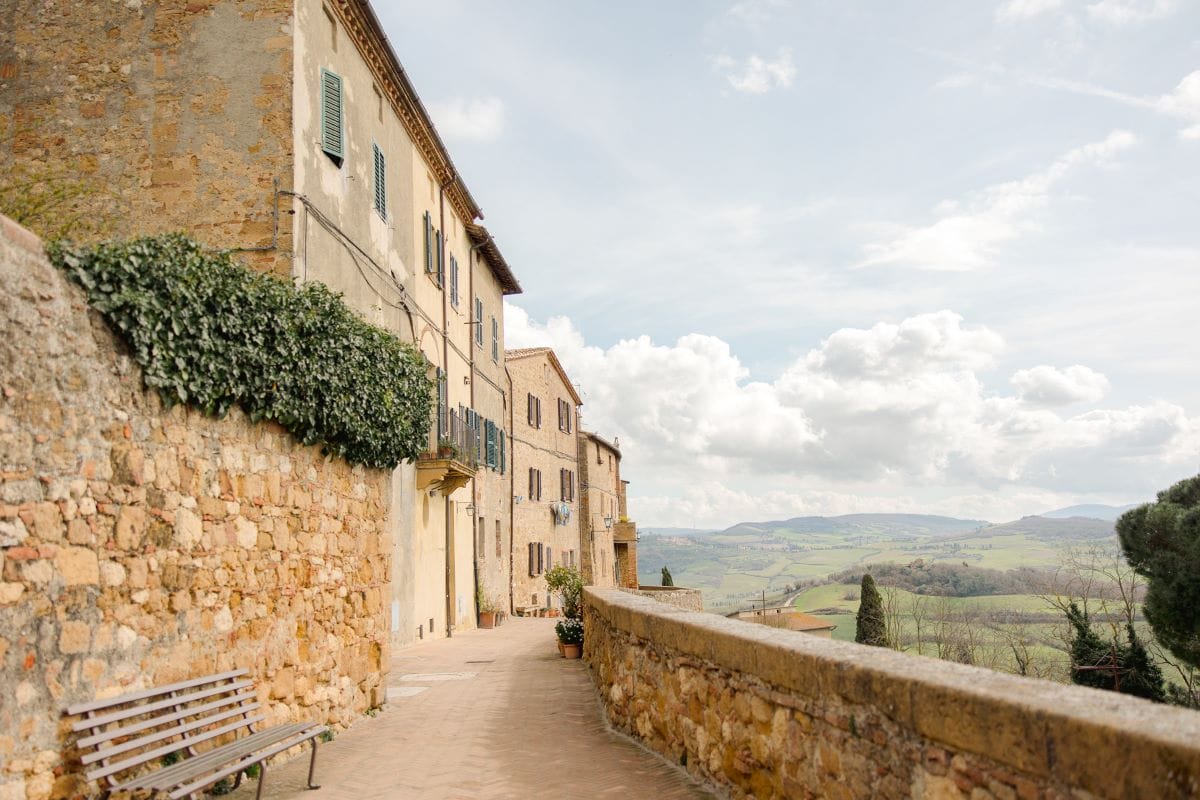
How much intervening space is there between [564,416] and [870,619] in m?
15.1

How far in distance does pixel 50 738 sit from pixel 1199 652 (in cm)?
3043

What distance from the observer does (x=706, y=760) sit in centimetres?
597

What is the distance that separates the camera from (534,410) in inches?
1334

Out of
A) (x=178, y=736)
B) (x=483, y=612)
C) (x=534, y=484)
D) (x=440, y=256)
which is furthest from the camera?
(x=534, y=484)

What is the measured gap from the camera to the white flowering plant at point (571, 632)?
15.2 metres

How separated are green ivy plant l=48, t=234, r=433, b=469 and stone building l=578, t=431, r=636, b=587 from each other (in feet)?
106

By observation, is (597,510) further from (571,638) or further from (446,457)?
(571,638)

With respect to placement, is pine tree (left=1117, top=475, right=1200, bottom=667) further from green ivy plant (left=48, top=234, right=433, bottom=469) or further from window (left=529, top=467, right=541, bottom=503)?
green ivy plant (left=48, top=234, right=433, bottom=469)

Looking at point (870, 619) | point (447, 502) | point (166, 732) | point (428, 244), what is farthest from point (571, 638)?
point (870, 619)

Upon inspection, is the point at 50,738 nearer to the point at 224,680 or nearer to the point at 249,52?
the point at 224,680

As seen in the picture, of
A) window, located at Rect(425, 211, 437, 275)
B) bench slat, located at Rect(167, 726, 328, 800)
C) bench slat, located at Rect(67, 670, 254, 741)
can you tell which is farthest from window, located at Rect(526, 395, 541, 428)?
bench slat, located at Rect(167, 726, 328, 800)

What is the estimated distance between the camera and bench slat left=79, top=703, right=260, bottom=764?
5.18 metres

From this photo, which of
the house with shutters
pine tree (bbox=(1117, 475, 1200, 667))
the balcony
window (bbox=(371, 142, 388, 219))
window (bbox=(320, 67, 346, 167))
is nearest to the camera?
window (bbox=(320, 67, 346, 167))

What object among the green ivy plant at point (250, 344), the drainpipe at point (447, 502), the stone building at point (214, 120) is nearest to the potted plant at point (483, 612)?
the drainpipe at point (447, 502)
